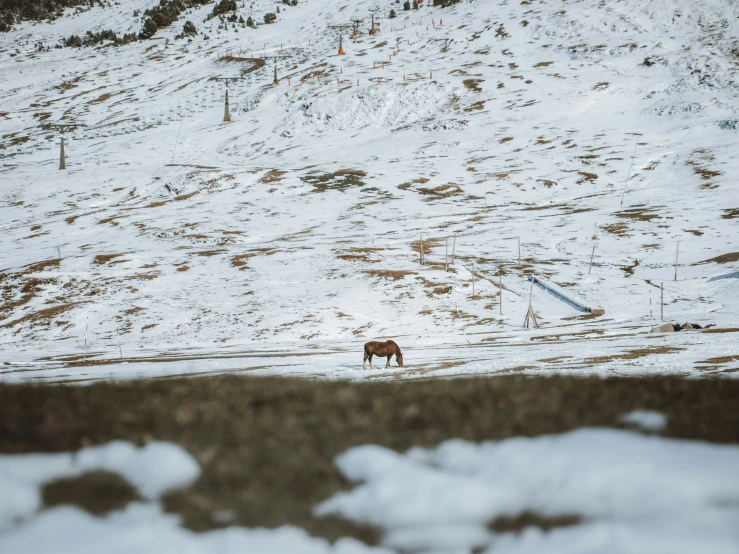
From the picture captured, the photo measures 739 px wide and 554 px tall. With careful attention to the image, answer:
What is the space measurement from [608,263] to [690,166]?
4009 cm

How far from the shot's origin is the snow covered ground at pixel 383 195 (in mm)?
31359

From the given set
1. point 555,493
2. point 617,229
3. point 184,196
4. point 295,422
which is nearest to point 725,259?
point 617,229

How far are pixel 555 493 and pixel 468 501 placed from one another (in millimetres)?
389

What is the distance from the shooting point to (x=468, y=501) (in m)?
2.53

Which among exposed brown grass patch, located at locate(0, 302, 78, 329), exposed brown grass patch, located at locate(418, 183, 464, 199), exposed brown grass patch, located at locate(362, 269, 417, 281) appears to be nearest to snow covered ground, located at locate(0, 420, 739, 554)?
exposed brown grass patch, located at locate(362, 269, 417, 281)

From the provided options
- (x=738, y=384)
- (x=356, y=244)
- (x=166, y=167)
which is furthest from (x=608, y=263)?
(x=166, y=167)

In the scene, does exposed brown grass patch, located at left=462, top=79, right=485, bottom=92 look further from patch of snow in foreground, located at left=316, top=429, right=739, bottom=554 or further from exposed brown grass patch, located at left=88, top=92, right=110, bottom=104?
patch of snow in foreground, located at left=316, top=429, right=739, bottom=554

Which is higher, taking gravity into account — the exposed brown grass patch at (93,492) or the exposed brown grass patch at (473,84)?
the exposed brown grass patch at (473,84)

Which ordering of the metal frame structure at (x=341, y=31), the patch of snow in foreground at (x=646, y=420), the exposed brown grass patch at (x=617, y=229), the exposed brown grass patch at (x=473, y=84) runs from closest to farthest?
the patch of snow in foreground at (x=646, y=420) < the exposed brown grass patch at (x=617, y=229) < the exposed brown grass patch at (x=473, y=84) < the metal frame structure at (x=341, y=31)

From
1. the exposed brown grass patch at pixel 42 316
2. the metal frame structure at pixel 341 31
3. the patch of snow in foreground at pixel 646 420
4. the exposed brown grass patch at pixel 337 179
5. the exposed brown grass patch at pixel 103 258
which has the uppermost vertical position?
the metal frame structure at pixel 341 31

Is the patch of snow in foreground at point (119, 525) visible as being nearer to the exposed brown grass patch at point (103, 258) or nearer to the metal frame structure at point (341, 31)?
the exposed brown grass patch at point (103, 258)

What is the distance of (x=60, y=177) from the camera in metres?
90.9

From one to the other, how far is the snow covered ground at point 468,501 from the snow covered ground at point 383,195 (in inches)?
270

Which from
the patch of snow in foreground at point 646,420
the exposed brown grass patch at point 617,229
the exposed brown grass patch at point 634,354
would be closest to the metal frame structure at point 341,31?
the exposed brown grass patch at point 617,229
